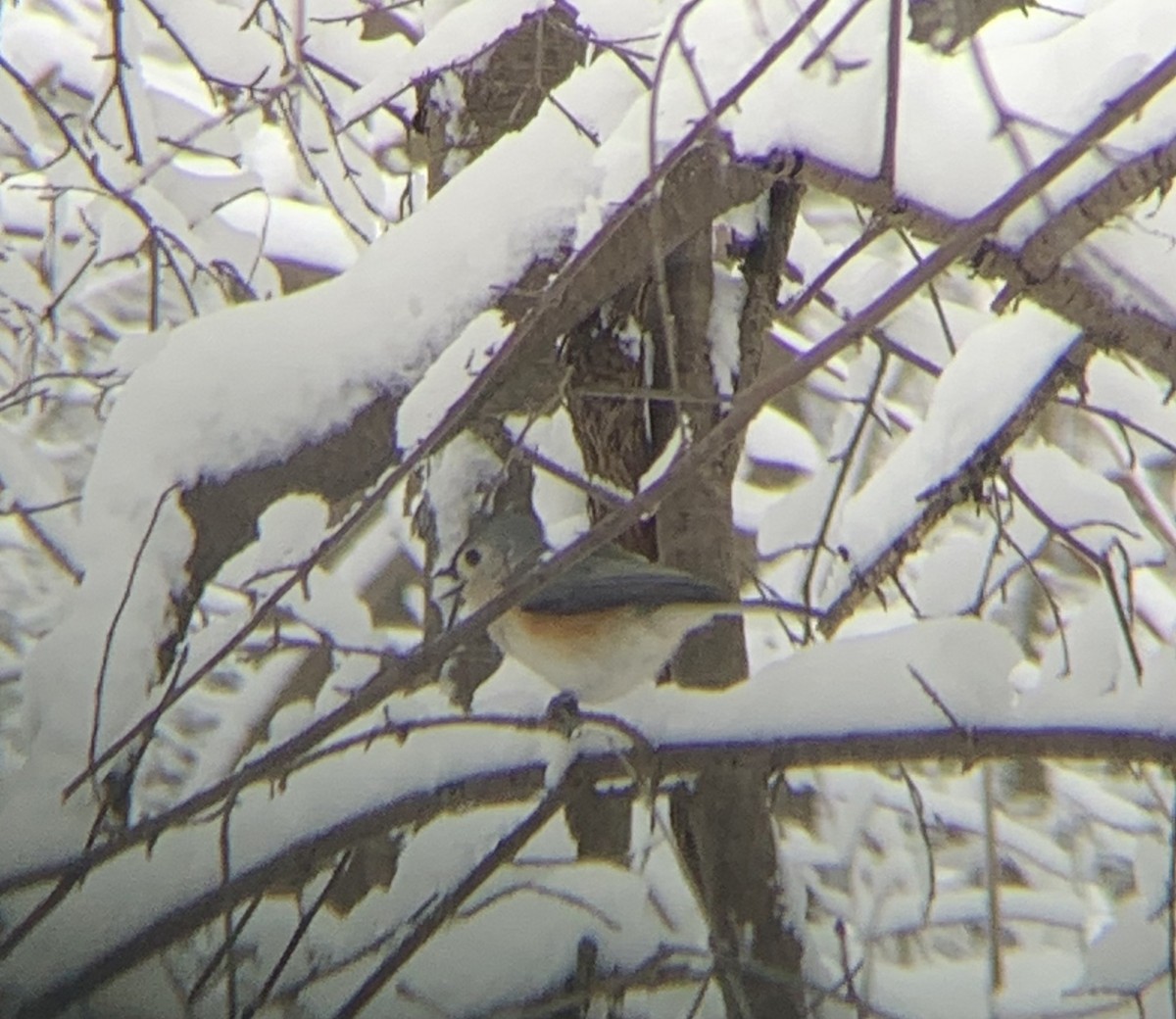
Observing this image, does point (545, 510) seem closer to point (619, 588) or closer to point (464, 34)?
point (619, 588)

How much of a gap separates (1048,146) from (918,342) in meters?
0.95

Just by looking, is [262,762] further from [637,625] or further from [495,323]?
[637,625]

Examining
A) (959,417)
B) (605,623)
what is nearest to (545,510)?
(605,623)

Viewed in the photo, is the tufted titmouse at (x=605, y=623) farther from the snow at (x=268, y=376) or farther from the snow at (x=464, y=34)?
the snow at (x=464, y=34)

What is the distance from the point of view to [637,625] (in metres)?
2.06

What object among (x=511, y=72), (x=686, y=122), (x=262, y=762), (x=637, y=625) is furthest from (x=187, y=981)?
(x=511, y=72)

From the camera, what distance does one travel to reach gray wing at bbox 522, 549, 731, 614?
6.50 ft

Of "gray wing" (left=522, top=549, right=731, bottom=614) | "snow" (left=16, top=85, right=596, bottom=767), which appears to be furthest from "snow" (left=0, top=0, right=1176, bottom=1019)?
"gray wing" (left=522, top=549, right=731, bottom=614)

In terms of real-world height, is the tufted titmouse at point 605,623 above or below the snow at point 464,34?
below

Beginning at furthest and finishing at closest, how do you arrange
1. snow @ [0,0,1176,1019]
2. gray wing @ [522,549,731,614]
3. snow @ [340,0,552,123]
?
gray wing @ [522,549,731,614] < snow @ [340,0,552,123] < snow @ [0,0,1176,1019]

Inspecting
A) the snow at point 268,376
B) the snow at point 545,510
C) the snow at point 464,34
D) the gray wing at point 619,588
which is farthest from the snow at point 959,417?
the snow at point 464,34

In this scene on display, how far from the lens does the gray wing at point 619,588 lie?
198cm

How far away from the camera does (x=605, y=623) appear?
6.91 feet

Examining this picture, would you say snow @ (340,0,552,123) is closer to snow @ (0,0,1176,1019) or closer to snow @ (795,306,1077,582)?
snow @ (0,0,1176,1019)
